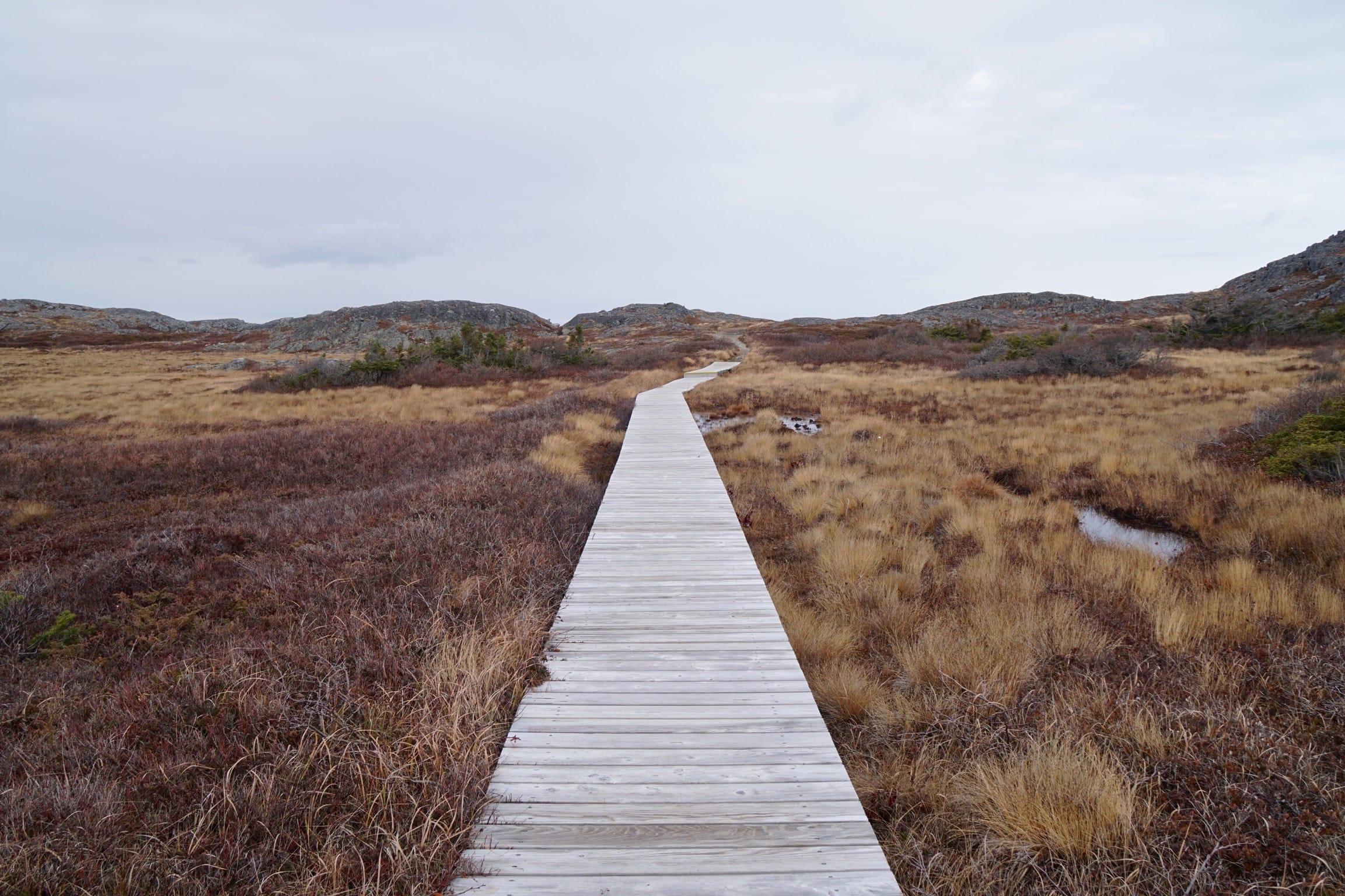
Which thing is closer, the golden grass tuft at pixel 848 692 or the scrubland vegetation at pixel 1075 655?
the scrubland vegetation at pixel 1075 655

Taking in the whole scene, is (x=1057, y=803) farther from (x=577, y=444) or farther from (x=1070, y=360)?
(x=1070, y=360)

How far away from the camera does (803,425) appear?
662 inches

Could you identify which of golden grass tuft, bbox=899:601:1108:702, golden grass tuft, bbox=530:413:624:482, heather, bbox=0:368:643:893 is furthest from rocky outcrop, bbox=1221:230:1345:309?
heather, bbox=0:368:643:893

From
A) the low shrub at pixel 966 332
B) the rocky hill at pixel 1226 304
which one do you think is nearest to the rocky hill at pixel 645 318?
the rocky hill at pixel 1226 304

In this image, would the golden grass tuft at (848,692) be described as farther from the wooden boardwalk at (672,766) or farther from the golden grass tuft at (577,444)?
the golden grass tuft at (577,444)

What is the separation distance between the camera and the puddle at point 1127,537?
24.5ft

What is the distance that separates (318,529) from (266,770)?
478 cm

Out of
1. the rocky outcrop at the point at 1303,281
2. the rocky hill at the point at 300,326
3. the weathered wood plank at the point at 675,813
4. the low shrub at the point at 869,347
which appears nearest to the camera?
the weathered wood plank at the point at 675,813

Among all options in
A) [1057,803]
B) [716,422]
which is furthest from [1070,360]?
[1057,803]

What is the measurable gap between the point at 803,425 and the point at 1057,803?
14344mm

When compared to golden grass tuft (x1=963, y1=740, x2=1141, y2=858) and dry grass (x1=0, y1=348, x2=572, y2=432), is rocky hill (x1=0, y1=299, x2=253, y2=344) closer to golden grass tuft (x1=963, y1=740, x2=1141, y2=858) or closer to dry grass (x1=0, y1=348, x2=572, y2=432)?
dry grass (x1=0, y1=348, x2=572, y2=432)

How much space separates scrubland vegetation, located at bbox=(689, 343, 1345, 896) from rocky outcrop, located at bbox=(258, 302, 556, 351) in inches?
2133

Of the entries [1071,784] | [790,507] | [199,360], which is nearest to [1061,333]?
[790,507]

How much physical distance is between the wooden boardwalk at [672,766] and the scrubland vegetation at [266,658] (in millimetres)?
239
